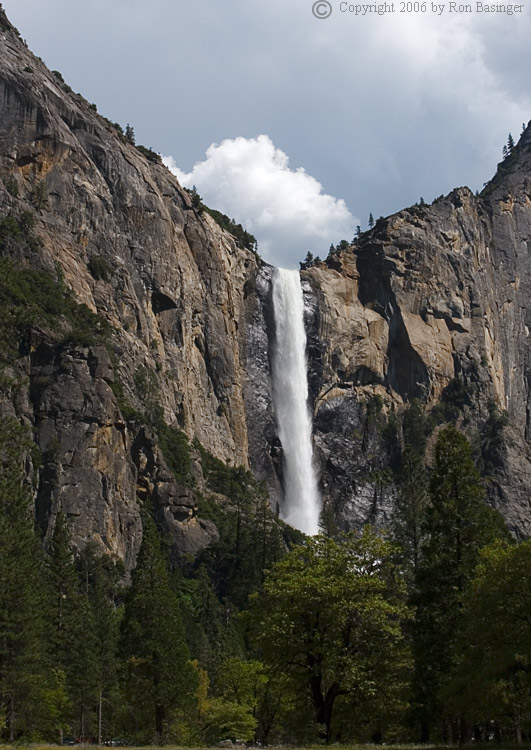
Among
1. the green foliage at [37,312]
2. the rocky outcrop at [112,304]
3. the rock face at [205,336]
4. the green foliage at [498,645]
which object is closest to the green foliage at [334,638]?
the green foliage at [498,645]

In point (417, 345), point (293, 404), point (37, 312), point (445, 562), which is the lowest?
point (445, 562)

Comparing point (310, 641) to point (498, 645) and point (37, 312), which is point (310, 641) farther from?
point (37, 312)

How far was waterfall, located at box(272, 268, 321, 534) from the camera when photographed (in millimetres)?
116938

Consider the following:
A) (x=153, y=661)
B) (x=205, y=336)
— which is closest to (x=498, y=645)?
(x=153, y=661)

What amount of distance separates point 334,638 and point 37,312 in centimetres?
6372

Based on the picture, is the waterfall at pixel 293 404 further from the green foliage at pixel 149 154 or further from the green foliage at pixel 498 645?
the green foliage at pixel 498 645

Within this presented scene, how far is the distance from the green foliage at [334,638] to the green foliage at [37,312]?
192ft

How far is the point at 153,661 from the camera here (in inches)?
1667

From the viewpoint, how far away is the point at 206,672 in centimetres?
6241

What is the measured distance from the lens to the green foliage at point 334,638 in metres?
29.9

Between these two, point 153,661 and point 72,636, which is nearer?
point 153,661

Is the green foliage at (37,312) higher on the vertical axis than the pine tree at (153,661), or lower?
higher

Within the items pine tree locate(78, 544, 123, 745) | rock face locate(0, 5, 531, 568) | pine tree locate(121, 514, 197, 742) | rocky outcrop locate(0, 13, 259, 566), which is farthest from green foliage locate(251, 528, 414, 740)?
rock face locate(0, 5, 531, 568)

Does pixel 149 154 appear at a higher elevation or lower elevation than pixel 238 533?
higher
